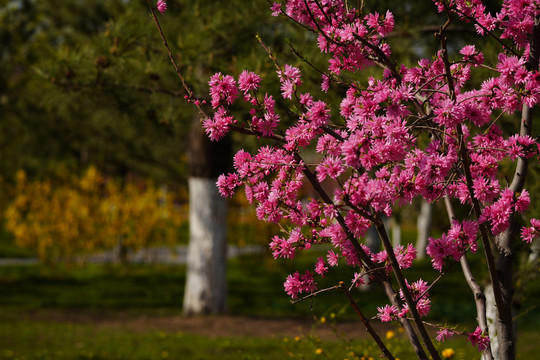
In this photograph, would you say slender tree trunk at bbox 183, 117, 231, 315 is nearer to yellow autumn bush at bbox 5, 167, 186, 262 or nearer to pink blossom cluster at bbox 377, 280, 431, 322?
yellow autumn bush at bbox 5, 167, 186, 262

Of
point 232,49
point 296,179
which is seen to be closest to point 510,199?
point 296,179

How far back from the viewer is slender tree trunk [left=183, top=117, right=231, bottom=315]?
9.59 meters

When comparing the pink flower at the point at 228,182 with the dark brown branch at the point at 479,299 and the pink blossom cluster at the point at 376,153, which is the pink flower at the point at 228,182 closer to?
the pink blossom cluster at the point at 376,153

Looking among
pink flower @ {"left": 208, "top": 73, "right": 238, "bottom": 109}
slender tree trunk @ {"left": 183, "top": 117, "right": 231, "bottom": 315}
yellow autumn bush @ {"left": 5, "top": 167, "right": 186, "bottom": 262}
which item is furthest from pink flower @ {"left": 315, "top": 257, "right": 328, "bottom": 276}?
yellow autumn bush @ {"left": 5, "top": 167, "right": 186, "bottom": 262}

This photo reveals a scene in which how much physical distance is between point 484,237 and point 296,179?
2.68 feet

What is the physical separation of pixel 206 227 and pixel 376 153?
24.7 feet

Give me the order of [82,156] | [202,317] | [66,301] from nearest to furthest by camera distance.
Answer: [202,317], [66,301], [82,156]

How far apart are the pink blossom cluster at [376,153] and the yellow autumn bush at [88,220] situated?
39.4ft

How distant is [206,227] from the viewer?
381 inches

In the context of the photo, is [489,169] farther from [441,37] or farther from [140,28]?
[140,28]

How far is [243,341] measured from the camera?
7.73 meters

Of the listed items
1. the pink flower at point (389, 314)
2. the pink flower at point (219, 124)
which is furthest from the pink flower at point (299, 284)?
the pink flower at point (219, 124)

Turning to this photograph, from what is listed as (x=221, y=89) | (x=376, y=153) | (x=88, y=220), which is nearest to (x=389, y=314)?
(x=376, y=153)

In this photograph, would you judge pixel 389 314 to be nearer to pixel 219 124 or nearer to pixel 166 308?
pixel 219 124
